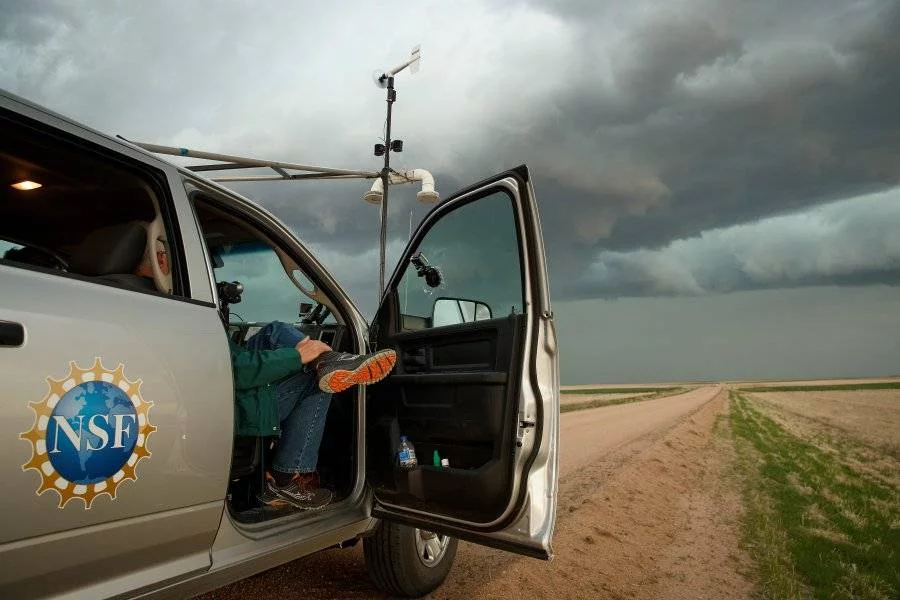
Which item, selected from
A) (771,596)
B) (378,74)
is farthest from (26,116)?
(378,74)

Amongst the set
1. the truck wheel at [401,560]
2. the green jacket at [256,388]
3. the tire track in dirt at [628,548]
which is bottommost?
the tire track in dirt at [628,548]

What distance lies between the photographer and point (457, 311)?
313 cm

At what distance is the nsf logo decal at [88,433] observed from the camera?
1.64 metres

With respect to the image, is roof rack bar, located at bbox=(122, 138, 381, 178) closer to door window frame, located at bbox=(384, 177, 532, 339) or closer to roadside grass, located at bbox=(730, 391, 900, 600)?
door window frame, located at bbox=(384, 177, 532, 339)

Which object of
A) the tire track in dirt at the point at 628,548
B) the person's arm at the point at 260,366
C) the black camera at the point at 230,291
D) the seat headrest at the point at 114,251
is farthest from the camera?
the tire track in dirt at the point at 628,548

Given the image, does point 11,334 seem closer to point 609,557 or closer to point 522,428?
point 522,428

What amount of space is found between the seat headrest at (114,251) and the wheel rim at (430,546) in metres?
2.08

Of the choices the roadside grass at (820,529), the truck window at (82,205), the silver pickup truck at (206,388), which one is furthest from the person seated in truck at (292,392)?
the roadside grass at (820,529)

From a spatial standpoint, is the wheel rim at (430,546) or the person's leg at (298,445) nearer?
the person's leg at (298,445)

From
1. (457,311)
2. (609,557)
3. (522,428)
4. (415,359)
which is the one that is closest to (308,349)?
(415,359)

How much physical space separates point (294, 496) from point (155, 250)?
51.4 inches

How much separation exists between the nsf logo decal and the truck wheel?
1719 mm

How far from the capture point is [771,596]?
4.02 meters

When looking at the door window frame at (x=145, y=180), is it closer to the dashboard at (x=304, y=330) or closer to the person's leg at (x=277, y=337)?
the person's leg at (x=277, y=337)
